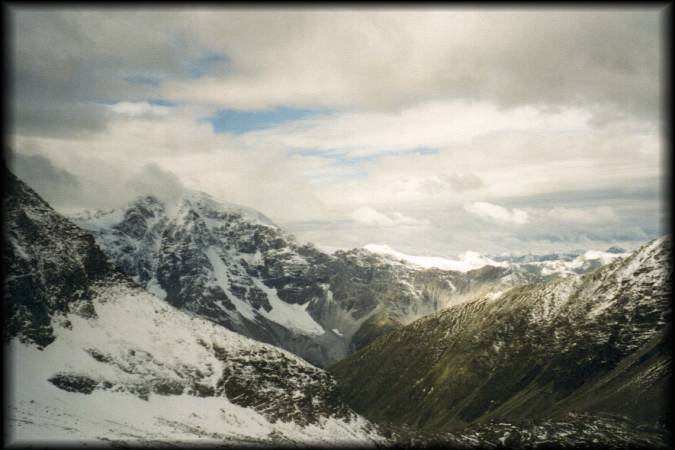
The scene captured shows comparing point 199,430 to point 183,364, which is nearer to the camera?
point 199,430

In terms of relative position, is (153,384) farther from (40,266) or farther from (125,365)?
(40,266)

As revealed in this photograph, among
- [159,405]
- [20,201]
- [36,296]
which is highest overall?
[20,201]

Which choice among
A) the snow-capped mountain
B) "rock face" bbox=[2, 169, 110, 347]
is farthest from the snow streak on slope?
"rock face" bbox=[2, 169, 110, 347]

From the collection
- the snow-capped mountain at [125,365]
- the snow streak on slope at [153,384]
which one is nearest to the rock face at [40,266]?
the snow-capped mountain at [125,365]

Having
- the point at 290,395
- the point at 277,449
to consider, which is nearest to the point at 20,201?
the point at 290,395

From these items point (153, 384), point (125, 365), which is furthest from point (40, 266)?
point (153, 384)

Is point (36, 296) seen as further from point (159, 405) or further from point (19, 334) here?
point (159, 405)

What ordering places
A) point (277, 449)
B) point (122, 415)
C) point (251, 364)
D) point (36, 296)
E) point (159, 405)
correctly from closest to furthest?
1. point (277, 449)
2. point (122, 415)
3. point (159, 405)
4. point (36, 296)
5. point (251, 364)

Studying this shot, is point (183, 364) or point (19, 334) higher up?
point (19, 334)
